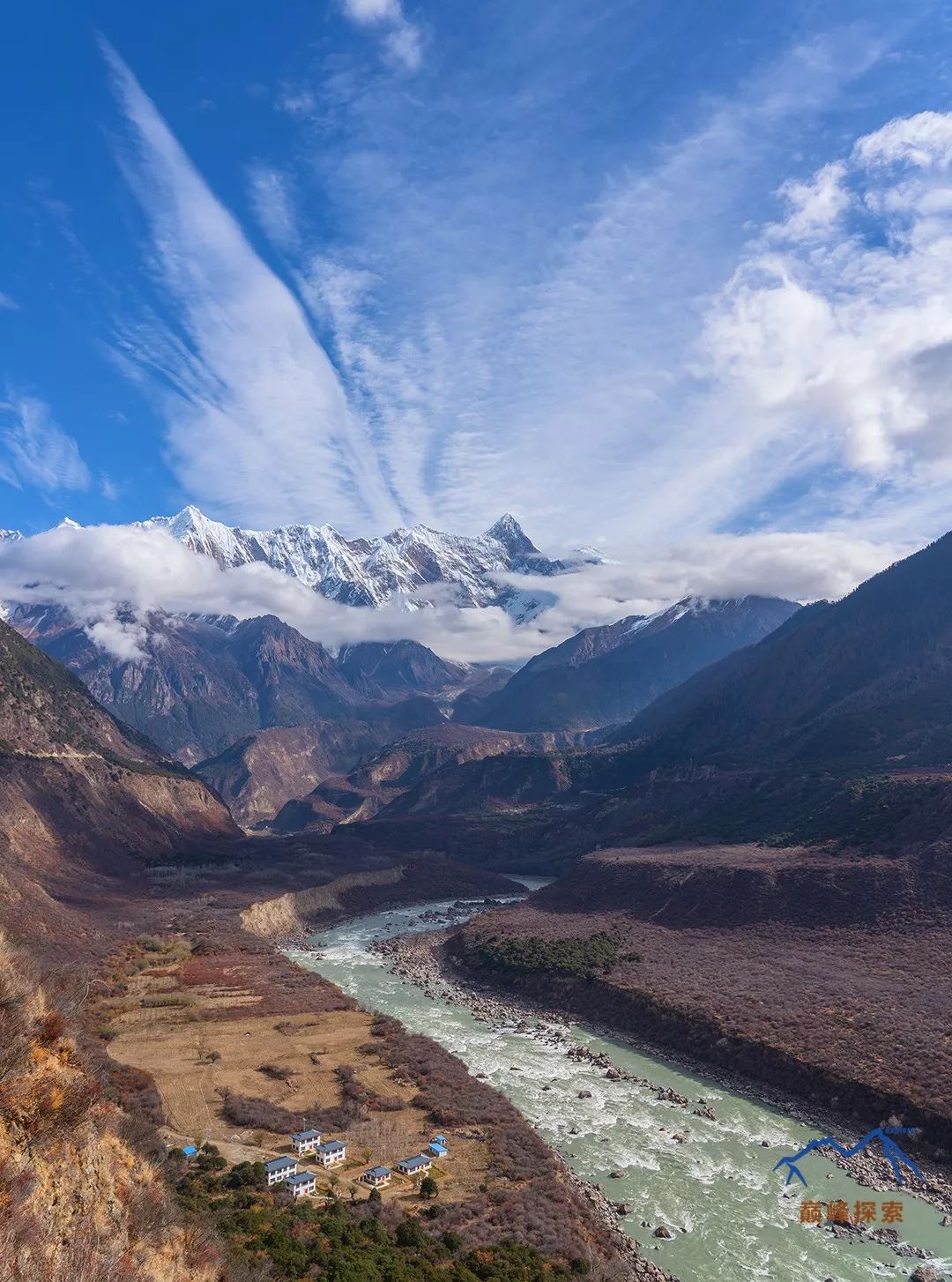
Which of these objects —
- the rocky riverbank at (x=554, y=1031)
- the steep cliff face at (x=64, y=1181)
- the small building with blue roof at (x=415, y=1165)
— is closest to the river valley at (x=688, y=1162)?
the rocky riverbank at (x=554, y=1031)

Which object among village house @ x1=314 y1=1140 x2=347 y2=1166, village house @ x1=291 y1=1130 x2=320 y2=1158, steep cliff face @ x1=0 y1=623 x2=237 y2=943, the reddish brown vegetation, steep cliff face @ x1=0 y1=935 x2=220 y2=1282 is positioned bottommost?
the reddish brown vegetation

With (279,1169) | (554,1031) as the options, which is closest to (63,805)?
(554,1031)

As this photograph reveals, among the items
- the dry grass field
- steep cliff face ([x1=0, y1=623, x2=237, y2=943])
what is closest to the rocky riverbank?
the dry grass field

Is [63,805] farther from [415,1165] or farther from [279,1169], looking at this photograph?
[415,1165]

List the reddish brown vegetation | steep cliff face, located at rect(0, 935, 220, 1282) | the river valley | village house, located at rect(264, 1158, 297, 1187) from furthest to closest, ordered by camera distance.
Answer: the reddish brown vegetation < village house, located at rect(264, 1158, 297, 1187) < the river valley < steep cliff face, located at rect(0, 935, 220, 1282)

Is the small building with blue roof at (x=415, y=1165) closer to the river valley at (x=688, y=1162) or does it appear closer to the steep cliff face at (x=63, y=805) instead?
the river valley at (x=688, y=1162)

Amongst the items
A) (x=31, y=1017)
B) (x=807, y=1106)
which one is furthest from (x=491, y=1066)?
(x=31, y=1017)

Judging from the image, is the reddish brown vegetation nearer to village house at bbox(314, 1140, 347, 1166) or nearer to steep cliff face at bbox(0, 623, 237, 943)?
village house at bbox(314, 1140, 347, 1166)
